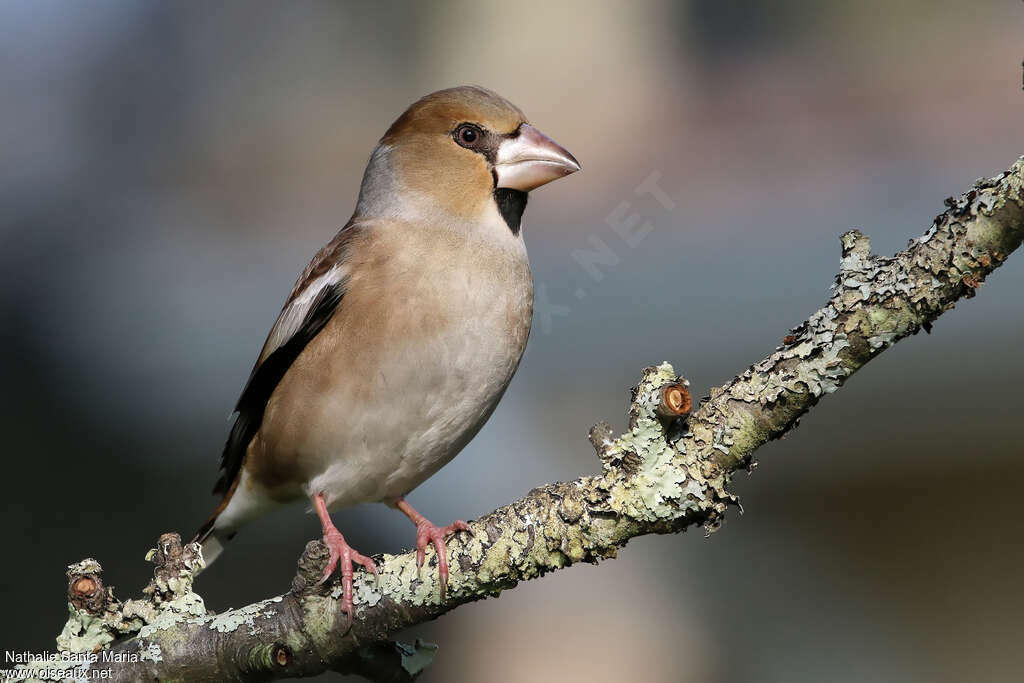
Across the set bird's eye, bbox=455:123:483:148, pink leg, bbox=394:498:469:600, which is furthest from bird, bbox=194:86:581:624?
pink leg, bbox=394:498:469:600

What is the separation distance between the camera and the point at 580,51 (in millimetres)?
7113

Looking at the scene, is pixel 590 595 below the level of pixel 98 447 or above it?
below

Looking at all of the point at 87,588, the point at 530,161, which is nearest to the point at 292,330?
the point at 530,161

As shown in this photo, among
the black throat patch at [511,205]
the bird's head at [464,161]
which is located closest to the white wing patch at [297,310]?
the bird's head at [464,161]

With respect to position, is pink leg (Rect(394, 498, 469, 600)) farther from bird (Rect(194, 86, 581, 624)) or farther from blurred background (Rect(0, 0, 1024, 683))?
blurred background (Rect(0, 0, 1024, 683))

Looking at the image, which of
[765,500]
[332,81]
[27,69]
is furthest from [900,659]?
[27,69]

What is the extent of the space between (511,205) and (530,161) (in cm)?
13

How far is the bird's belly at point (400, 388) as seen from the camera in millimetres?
2625

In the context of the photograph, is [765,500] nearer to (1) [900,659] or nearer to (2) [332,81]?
(1) [900,659]

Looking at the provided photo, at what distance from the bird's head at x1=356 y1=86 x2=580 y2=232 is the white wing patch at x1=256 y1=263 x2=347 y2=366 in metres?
0.27

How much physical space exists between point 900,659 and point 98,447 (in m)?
4.11

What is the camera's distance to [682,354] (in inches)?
231

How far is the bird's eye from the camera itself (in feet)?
9.83

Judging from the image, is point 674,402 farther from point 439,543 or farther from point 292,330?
point 292,330
